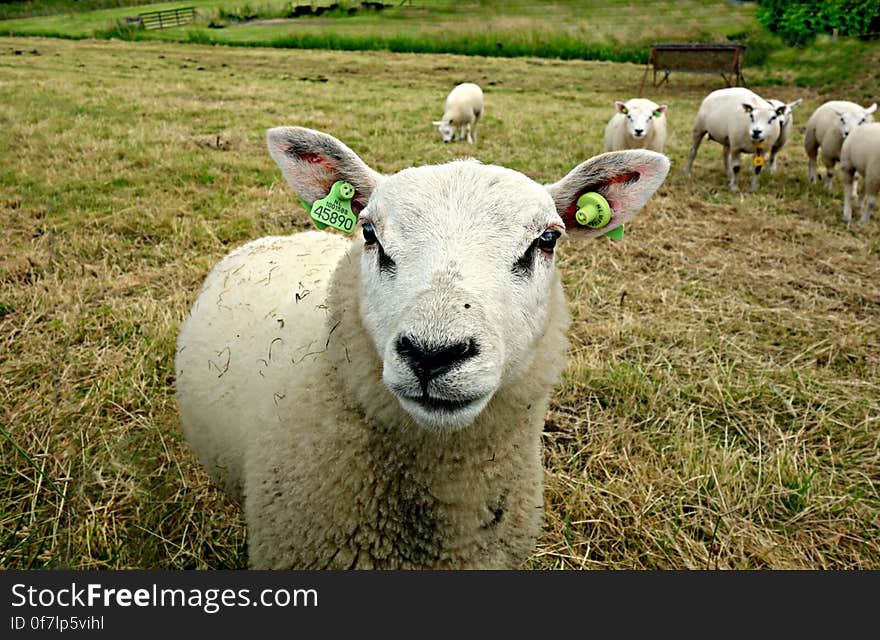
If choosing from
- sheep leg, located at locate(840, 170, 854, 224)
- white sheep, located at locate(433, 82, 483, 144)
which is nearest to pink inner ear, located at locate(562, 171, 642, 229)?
sheep leg, located at locate(840, 170, 854, 224)

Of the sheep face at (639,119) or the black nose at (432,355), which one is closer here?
the black nose at (432,355)

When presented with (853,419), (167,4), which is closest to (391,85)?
(853,419)

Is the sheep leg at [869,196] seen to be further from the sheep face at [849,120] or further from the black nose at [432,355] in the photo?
Answer: the black nose at [432,355]

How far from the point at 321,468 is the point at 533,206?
1.10 metres

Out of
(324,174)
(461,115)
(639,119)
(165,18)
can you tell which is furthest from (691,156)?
(165,18)

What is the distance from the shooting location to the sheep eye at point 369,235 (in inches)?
70.5

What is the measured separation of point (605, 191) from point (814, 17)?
83.5ft

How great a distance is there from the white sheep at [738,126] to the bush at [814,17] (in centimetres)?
1516

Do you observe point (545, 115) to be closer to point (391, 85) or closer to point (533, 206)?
point (391, 85)

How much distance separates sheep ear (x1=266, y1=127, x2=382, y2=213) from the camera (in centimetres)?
195

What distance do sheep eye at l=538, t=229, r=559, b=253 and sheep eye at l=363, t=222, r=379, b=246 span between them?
0.54m

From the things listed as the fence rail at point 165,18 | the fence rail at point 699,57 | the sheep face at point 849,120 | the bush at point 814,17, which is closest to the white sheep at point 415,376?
the sheep face at point 849,120

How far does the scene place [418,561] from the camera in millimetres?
1782

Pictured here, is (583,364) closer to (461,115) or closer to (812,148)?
(812,148)
